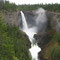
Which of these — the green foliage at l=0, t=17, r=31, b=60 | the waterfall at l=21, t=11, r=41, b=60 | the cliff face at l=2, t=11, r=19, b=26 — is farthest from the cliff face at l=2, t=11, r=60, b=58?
the green foliage at l=0, t=17, r=31, b=60

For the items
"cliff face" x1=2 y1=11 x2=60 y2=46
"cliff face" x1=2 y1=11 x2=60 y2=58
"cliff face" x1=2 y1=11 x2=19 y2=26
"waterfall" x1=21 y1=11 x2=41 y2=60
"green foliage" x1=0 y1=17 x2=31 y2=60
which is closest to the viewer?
"green foliage" x1=0 y1=17 x2=31 y2=60

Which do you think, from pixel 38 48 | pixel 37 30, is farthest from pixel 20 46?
pixel 37 30

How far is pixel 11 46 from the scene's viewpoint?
2282 inches

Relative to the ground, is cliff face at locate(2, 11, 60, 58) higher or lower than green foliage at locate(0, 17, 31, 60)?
higher

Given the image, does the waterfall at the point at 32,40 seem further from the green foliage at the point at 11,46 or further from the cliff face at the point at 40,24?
the green foliage at the point at 11,46

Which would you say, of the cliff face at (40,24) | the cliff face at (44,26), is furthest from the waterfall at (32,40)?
the cliff face at (40,24)

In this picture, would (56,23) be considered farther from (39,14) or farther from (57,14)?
(39,14)

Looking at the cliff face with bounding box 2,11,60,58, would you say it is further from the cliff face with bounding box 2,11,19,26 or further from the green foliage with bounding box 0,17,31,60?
the green foliage with bounding box 0,17,31,60

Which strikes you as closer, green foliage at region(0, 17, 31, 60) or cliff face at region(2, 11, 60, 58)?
green foliage at region(0, 17, 31, 60)

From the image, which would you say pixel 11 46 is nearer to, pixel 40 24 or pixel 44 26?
pixel 44 26

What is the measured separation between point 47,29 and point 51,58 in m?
27.6

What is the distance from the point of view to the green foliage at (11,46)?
53.7m

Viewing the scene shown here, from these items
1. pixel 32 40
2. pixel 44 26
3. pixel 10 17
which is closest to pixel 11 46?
pixel 32 40

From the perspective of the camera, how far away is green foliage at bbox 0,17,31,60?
5369 cm
